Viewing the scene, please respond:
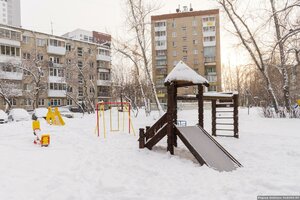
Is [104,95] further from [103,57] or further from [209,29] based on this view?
[209,29]

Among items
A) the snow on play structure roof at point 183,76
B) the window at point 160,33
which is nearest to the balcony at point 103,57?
the window at point 160,33

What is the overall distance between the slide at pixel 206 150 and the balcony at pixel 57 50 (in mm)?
40964

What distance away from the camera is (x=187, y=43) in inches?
2100

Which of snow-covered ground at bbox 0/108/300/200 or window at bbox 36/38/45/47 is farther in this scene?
window at bbox 36/38/45/47

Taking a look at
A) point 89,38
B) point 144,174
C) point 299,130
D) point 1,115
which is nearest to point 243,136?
point 299,130

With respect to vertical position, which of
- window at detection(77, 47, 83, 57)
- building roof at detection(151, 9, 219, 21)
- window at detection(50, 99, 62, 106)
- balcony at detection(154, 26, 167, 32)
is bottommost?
window at detection(50, 99, 62, 106)

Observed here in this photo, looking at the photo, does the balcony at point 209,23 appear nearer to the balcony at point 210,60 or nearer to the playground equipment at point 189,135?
the balcony at point 210,60

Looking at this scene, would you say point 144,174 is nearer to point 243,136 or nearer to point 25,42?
point 243,136

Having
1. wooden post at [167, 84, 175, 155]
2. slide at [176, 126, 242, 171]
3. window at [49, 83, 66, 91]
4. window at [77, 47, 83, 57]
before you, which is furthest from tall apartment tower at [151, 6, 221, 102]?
slide at [176, 126, 242, 171]

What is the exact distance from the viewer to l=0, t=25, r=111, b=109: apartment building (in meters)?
33.2

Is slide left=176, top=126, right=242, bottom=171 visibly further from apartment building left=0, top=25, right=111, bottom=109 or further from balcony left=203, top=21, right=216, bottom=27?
balcony left=203, top=21, right=216, bottom=27

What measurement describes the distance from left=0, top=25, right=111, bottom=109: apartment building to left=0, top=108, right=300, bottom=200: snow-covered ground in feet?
79.7

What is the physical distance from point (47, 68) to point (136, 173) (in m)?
34.8

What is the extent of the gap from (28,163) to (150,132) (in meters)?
3.73
